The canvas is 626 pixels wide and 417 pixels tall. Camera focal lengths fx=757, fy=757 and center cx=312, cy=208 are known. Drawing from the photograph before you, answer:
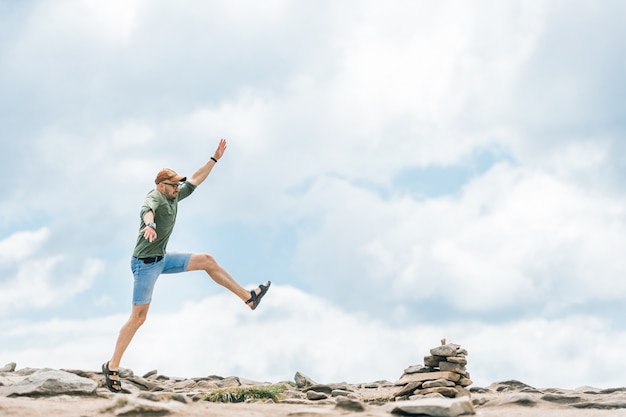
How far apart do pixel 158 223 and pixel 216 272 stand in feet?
3.93

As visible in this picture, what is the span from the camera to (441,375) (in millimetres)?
13797


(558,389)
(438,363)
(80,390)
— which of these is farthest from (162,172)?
(558,389)

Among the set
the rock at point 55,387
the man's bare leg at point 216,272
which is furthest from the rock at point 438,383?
the rock at point 55,387

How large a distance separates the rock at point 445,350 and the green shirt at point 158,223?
5447 millimetres

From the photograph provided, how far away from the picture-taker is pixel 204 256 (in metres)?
11.9

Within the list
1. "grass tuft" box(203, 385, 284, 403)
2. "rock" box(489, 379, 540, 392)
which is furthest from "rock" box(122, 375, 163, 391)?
"rock" box(489, 379, 540, 392)

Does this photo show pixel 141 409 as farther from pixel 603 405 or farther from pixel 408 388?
pixel 603 405

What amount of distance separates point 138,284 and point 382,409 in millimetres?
4374

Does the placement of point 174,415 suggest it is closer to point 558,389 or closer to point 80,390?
point 80,390

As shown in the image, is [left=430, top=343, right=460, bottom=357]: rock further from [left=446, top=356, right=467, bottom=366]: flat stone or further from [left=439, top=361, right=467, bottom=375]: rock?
[left=439, top=361, right=467, bottom=375]: rock

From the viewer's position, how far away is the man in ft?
37.7

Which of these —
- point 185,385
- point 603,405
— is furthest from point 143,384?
point 603,405

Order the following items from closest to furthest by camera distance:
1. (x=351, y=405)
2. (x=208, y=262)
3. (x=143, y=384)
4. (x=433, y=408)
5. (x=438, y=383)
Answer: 1. (x=433, y=408)
2. (x=351, y=405)
3. (x=208, y=262)
4. (x=438, y=383)
5. (x=143, y=384)

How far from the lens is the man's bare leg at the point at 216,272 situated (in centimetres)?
1184
